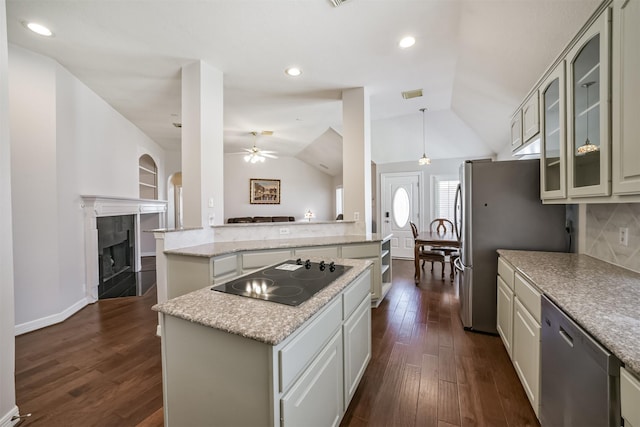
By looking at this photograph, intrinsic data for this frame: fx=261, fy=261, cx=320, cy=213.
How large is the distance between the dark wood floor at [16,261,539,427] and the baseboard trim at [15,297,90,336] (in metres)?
0.08

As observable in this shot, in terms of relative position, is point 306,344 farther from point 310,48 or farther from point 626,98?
point 310,48

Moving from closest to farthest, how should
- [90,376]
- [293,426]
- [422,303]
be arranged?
[293,426]
[90,376]
[422,303]

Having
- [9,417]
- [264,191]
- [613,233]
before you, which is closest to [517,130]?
[613,233]

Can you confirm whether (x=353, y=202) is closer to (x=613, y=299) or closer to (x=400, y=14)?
(x=400, y=14)

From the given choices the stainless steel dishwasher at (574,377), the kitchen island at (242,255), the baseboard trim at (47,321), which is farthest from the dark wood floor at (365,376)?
the kitchen island at (242,255)

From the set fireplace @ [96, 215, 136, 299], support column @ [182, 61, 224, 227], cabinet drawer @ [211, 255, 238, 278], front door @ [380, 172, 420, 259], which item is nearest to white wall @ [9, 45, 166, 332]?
fireplace @ [96, 215, 136, 299]

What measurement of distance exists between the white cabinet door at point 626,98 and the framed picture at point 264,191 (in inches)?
292

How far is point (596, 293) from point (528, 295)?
0.37 metres

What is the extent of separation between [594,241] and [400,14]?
7.78 ft

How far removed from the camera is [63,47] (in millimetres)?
2545

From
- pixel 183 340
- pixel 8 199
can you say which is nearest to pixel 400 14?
pixel 183 340

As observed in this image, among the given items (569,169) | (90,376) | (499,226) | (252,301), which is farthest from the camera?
(499,226)

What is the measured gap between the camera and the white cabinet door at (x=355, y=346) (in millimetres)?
1456

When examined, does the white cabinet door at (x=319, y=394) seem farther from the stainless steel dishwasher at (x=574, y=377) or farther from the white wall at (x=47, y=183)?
the white wall at (x=47, y=183)
